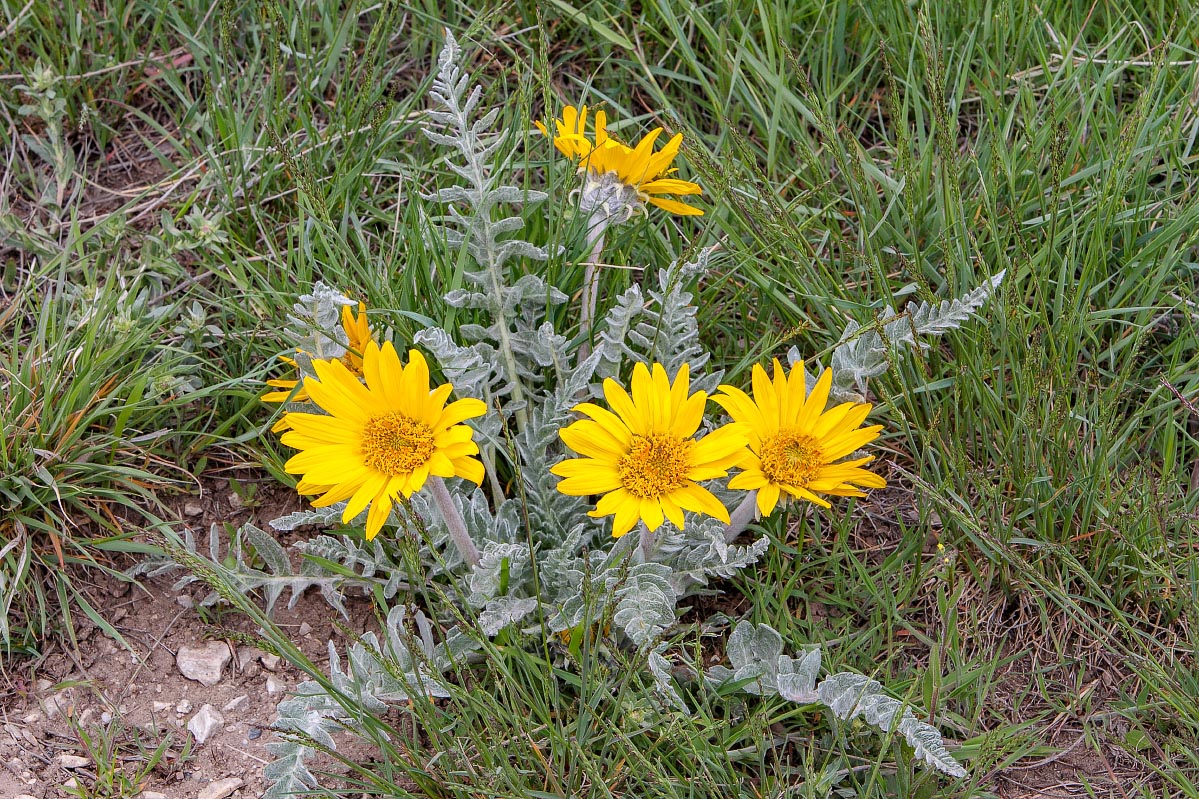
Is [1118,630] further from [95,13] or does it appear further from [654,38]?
[95,13]

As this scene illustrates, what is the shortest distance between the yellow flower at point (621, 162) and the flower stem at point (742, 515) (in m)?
0.76

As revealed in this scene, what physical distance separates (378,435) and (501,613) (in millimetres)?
549

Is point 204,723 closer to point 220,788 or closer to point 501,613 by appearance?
point 220,788

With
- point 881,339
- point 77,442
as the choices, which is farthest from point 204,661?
point 881,339

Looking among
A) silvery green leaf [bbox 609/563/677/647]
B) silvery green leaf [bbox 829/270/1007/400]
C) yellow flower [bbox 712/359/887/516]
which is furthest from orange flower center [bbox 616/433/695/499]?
silvery green leaf [bbox 829/270/1007/400]

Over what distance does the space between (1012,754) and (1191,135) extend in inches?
76.2

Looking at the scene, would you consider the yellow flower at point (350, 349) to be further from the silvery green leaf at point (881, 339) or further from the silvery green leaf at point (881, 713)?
the silvery green leaf at point (881, 713)

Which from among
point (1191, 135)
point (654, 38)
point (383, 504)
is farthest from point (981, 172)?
point (383, 504)

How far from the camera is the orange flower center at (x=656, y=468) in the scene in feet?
7.53

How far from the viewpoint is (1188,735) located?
101 inches

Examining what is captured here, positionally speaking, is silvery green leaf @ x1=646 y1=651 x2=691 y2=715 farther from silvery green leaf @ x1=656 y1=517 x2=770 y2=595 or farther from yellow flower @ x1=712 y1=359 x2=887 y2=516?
yellow flower @ x1=712 y1=359 x2=887 y2=516

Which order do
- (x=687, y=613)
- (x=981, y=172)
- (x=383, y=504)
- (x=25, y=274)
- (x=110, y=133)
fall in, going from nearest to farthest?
(x=383, y=504), (x=687, y=613), (x=981, y=172), (x=25, y=274), (x=110, y=133)

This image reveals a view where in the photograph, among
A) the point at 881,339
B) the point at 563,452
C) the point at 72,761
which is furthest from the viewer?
the point at 563,452

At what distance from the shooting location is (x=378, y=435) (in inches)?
90.4
